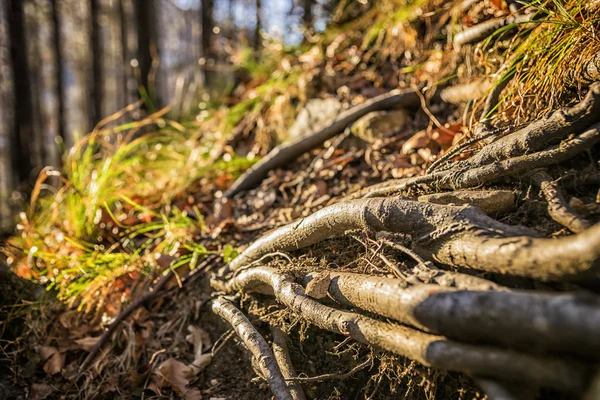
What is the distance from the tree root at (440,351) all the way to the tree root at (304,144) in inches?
57.5

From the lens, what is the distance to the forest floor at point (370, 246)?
983 mm

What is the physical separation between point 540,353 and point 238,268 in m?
1.37

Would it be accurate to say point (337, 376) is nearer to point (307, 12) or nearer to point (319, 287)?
point (319, 287)

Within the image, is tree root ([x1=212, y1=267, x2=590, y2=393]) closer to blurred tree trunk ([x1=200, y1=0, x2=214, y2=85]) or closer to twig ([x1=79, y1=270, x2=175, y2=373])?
twig ([x1=79, y1=270, x2=175, y2=373])

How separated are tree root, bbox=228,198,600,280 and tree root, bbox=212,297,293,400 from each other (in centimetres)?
37

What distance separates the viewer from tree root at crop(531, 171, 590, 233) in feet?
3.63

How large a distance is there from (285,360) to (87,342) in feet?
4.09

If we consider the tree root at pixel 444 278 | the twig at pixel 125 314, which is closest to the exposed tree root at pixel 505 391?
the tree root at pixel 444 278

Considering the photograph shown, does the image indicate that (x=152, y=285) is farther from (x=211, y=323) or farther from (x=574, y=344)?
(x=574, y=344)

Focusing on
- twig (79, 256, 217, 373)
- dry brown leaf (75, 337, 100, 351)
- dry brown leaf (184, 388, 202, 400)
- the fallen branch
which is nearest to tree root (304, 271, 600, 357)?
dry brown leaf (184, 388, 202, 400)

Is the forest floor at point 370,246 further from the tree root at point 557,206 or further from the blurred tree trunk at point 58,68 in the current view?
the blurred tree trunk at point 58,68

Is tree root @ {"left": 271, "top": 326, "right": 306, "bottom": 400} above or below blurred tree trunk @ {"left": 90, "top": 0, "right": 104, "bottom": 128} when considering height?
below

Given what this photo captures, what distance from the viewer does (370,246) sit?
4.94 feet

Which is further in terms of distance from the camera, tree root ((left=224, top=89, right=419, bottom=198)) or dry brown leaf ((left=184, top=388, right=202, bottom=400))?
tree root ((left=224, top=89, right=419, bottom=198))
